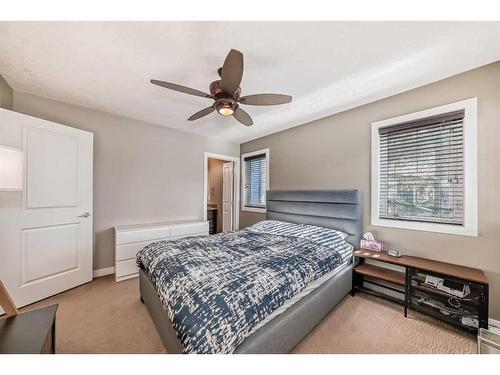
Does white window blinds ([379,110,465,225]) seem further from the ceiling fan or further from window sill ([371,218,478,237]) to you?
the ceiling fan

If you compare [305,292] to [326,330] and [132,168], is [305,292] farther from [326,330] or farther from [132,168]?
[132,168]

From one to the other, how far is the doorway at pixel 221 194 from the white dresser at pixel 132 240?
103 centimetres

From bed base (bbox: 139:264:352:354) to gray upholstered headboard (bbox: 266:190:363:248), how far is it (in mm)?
691

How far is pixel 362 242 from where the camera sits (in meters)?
2.44

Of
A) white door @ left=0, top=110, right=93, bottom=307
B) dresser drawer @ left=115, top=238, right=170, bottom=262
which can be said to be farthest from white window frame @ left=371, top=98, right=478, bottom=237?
white door @ left=0, top=110, right=93, bottom=307

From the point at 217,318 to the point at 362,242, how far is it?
6.95ft

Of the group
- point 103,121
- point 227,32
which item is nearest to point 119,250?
point 103,121

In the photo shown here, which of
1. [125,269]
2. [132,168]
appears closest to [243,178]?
[132,168]

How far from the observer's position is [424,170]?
7.03 ft

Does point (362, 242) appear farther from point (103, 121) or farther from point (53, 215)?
point (103, 121)

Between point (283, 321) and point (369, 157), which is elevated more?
point (369, 157)

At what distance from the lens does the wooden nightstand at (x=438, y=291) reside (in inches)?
62.9

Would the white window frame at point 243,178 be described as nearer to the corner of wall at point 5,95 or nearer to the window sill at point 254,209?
the window sill at point 254,209

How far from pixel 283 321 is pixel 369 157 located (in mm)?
2213
